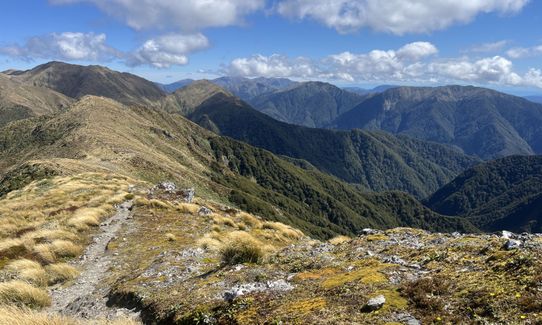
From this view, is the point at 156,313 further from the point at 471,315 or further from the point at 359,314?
the point at 471,315

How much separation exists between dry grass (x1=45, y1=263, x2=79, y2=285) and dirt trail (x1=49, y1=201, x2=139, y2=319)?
0.37 metres

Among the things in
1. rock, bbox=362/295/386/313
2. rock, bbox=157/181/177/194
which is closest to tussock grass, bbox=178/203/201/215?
rock, bbox=157/181/177/194

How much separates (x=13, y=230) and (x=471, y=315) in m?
29.0

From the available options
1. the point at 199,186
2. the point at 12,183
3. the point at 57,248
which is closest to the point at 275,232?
the point at 57,248

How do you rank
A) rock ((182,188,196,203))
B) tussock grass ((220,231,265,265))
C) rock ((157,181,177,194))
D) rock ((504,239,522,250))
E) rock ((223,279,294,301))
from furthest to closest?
1. rock ((157,181,177,194))
2. rock ((182,188,196,203))
3. tussock grass ((220,231,265,265))
4. rock ((504,239,522,250))
5. rock ((223,279,294,301))

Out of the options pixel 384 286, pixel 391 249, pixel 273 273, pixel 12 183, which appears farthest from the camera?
pixel 12 183

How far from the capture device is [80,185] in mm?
48312

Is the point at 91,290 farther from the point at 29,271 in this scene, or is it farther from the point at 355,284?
the point at 355,284

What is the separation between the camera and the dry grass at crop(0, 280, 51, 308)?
44.4 feet

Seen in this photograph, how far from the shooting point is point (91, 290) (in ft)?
55.4

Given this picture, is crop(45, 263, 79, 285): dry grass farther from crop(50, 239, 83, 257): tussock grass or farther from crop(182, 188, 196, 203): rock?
crop(182, 188, 196, 203): rock

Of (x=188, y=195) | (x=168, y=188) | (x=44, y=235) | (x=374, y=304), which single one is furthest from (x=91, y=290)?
(x=168, y=188)

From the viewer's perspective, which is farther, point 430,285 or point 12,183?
point 12,183

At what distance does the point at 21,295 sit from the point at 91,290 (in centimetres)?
327
